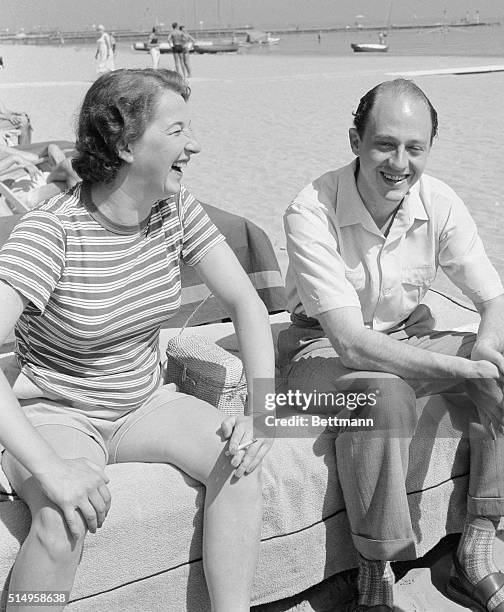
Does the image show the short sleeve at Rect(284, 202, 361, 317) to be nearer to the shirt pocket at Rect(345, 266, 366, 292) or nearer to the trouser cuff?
the shirt pocket at Rect(345, 266, 366, 292)

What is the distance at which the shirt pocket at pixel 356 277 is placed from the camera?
2.50 m

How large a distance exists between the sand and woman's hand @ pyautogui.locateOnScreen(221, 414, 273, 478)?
64 cm

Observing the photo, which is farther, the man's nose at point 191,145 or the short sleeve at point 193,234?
the short sleeve at point 193,234

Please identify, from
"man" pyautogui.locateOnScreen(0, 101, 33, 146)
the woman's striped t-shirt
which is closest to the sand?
the woman's striped t-shirt

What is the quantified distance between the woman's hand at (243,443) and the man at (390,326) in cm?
29

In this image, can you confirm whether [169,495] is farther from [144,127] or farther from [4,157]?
[4,157]

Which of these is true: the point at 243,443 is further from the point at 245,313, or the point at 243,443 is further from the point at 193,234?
the point at 193,234

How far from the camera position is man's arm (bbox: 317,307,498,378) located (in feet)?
7.38

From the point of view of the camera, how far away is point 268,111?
47.3 ft

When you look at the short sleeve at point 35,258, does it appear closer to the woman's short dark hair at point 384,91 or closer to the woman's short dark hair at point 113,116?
the woman's short dark hair at point 113,116

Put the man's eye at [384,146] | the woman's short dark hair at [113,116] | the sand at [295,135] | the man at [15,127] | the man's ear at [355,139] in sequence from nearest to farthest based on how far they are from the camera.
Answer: the woman's short dark hair at [113,116]
the man's eye at [384,146]
the man's ear at [355,139]
the sand at [295,135]
the man at [15,127]

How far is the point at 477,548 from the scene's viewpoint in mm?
2301

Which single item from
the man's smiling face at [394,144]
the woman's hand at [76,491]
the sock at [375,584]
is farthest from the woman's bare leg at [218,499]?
the man's smiling face at [394,144]

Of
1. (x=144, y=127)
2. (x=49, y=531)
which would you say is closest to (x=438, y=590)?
(x=49, y=531)
